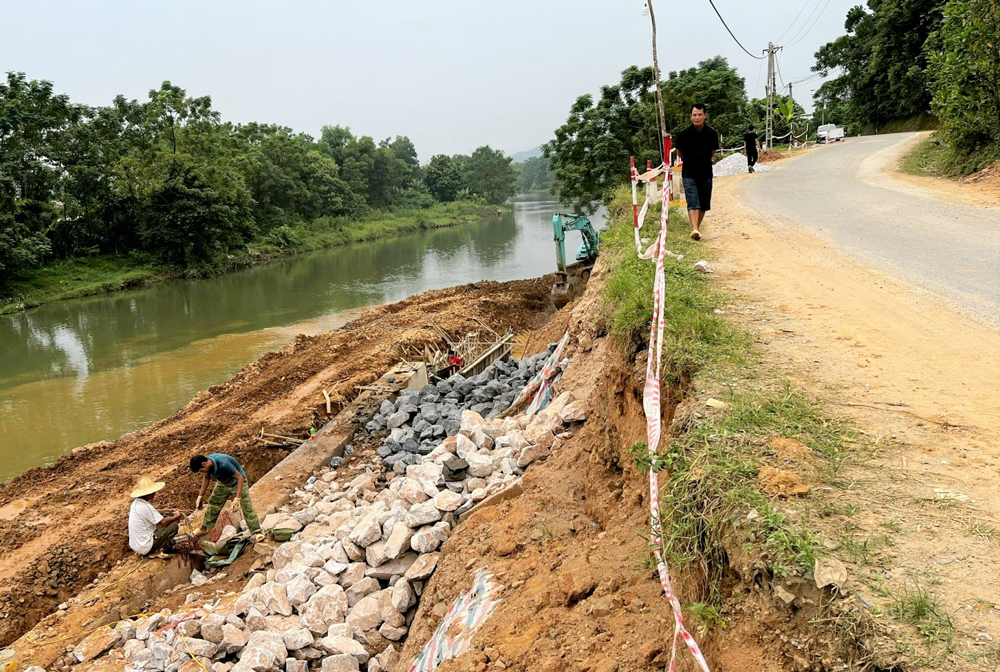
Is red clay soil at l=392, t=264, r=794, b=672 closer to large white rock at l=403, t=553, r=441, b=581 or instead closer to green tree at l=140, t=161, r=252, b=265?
large white rock at l=403, t=553, r=441, b=581

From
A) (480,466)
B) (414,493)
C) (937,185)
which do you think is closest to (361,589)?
(414,493)

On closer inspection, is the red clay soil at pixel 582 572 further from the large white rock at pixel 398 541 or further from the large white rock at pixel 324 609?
the large white rock at pixel 324 609

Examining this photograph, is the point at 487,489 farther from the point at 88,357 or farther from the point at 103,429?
the point at 88,357

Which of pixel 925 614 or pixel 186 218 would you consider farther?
pixel 186 218

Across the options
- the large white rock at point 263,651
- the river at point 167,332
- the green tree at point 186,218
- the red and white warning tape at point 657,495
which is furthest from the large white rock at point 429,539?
the green tree at point 186,218

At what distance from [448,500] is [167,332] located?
21.4 m

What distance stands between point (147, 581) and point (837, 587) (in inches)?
309

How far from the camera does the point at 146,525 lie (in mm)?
7805

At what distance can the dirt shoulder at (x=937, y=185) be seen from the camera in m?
11.0

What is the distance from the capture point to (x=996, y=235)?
7.81m

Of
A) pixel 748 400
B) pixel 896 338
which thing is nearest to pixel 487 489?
pixel 748 400

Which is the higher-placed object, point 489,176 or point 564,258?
point 489,176

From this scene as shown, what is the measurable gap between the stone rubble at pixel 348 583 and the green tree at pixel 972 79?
13.7 meters

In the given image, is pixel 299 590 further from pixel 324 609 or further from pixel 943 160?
pixel 943 160
